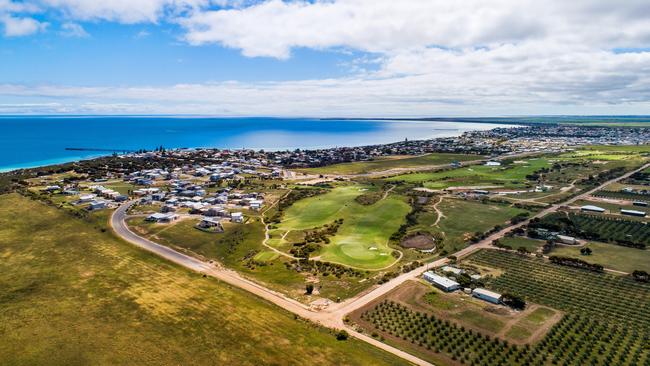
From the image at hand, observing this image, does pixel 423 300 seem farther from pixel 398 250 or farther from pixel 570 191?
pixel 570 191

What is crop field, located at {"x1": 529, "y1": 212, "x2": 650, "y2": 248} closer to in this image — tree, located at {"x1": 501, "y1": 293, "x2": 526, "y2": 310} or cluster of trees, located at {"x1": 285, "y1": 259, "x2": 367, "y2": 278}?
tree, located at {"x1": 501, "y1": 293, "x2": 526, "y2": 310}

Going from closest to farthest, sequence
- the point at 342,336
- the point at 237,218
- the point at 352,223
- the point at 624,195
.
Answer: the point at 342,336 < the point at 352,223 < the point at 237,218 < the point at 624,195

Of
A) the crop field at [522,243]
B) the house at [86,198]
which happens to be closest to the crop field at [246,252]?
the house at [86,198]

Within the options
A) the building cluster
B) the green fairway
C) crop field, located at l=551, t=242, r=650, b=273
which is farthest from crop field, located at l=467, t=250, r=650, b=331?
the green fairway

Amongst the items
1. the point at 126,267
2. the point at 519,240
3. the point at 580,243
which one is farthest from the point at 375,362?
the point at 580,243

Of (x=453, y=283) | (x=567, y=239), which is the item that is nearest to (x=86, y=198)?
(x=453, y=283)

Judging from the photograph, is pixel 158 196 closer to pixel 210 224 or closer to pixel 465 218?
pixel 210 224
